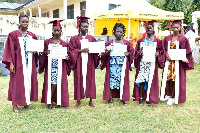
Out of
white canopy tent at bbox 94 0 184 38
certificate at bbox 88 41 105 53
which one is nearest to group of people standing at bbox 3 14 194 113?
certificate at bbox 88 41 105 53

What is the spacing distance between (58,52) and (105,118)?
1678mm

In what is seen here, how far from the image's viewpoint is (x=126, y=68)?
5.41 meters

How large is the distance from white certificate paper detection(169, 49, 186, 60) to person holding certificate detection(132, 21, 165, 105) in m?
0.20

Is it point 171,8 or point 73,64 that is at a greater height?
point 171,8

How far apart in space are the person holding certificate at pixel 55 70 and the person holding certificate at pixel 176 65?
93.4 inches

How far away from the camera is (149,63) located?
17.6 ft

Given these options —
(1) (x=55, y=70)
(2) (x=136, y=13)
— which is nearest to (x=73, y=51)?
(1) (x=55, y=70)

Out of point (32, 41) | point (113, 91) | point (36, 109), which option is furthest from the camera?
point (113, 91)

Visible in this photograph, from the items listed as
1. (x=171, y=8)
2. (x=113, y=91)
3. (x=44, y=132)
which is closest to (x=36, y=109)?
(x=44, y=132)

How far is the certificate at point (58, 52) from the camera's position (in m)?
4.84

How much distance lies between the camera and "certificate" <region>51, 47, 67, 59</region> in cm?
484

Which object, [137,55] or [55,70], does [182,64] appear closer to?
[137,55]

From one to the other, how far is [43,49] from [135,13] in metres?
6.62

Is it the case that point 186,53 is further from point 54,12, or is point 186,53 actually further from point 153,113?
point 54,12
